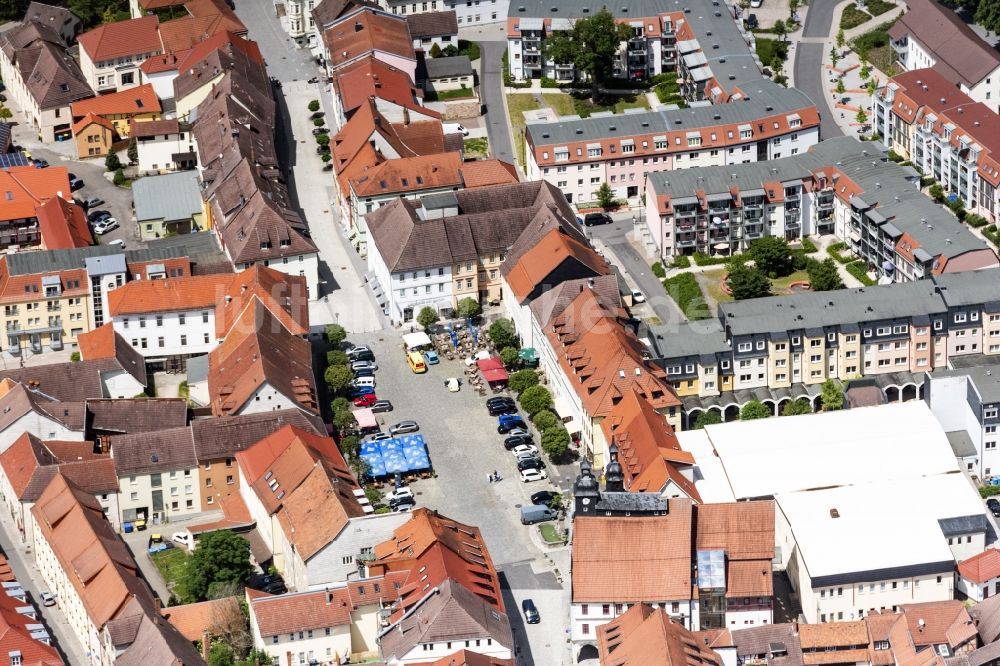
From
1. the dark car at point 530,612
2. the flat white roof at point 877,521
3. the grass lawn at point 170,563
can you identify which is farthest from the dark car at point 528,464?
the grass lawn at point 170,563

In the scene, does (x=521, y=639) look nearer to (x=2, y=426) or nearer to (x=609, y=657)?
(x=609, y=657)

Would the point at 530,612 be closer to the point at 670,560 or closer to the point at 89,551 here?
the point at 670,560

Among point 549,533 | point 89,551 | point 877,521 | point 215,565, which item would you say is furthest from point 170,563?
point 877,521

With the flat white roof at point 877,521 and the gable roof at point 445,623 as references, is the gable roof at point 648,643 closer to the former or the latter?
the gable roof at point 445,623

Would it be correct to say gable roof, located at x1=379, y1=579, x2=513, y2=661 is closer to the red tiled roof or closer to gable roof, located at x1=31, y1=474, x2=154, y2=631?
gable roof, located at x1=31, y1=474, x2=154, y2=631

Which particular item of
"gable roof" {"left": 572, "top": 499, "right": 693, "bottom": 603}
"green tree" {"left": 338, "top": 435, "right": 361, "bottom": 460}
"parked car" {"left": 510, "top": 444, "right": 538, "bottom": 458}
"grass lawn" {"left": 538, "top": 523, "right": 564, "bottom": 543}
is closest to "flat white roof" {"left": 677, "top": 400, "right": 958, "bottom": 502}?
"grass lawn" {"left": 538, "top": 523, "right": 564, "bottom": 543}

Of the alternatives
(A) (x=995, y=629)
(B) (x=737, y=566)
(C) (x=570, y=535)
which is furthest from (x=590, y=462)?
(A) (x=995, y=629)
